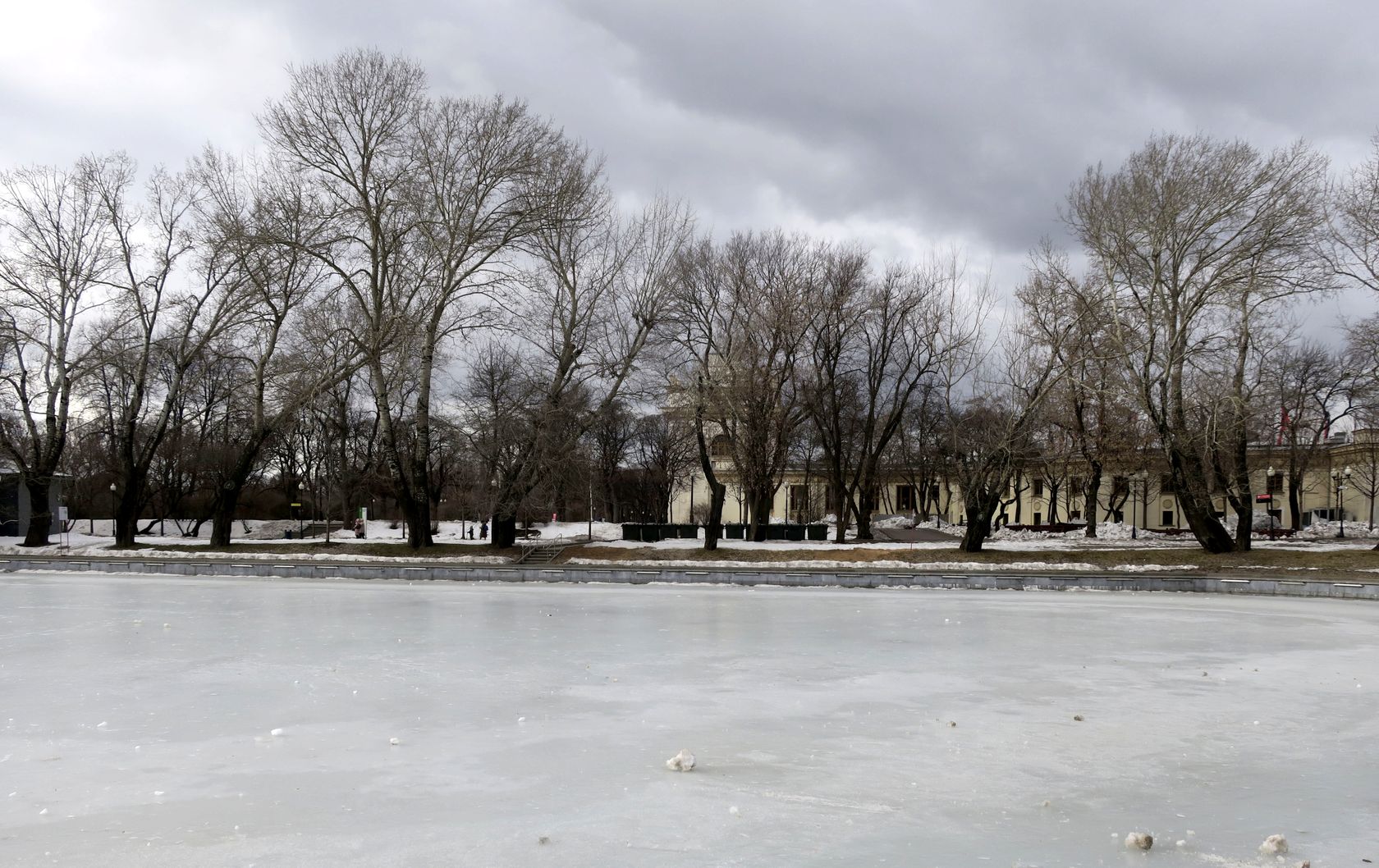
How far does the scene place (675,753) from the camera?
7086mm

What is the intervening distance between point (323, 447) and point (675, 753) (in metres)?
55.9

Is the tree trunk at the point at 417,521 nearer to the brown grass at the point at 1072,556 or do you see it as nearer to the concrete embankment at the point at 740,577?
the concrete embankment at the point at 740,577

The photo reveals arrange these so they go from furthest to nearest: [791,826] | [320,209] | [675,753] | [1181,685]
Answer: [320,209]
[1181,685]
[675,753]
[791,826]

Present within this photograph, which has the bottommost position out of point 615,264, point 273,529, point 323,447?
point 273,529

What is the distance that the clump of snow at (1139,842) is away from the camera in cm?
519

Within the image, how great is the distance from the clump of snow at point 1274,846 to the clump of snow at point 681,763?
11.0 ft

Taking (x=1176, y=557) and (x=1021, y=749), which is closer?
(x=1021, y=749)

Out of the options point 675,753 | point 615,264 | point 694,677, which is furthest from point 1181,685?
point 615,264

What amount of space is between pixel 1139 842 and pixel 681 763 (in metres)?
2.85

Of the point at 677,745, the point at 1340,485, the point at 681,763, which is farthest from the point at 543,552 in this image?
the point at 1340,485

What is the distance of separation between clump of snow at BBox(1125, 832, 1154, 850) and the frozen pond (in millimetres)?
81

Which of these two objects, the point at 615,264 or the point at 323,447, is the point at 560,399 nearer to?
the point at 615,264

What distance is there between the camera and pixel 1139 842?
17.1ft

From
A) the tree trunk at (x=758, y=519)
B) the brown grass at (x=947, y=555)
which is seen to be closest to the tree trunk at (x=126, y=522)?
the brown grass at (x=947, y=555)
